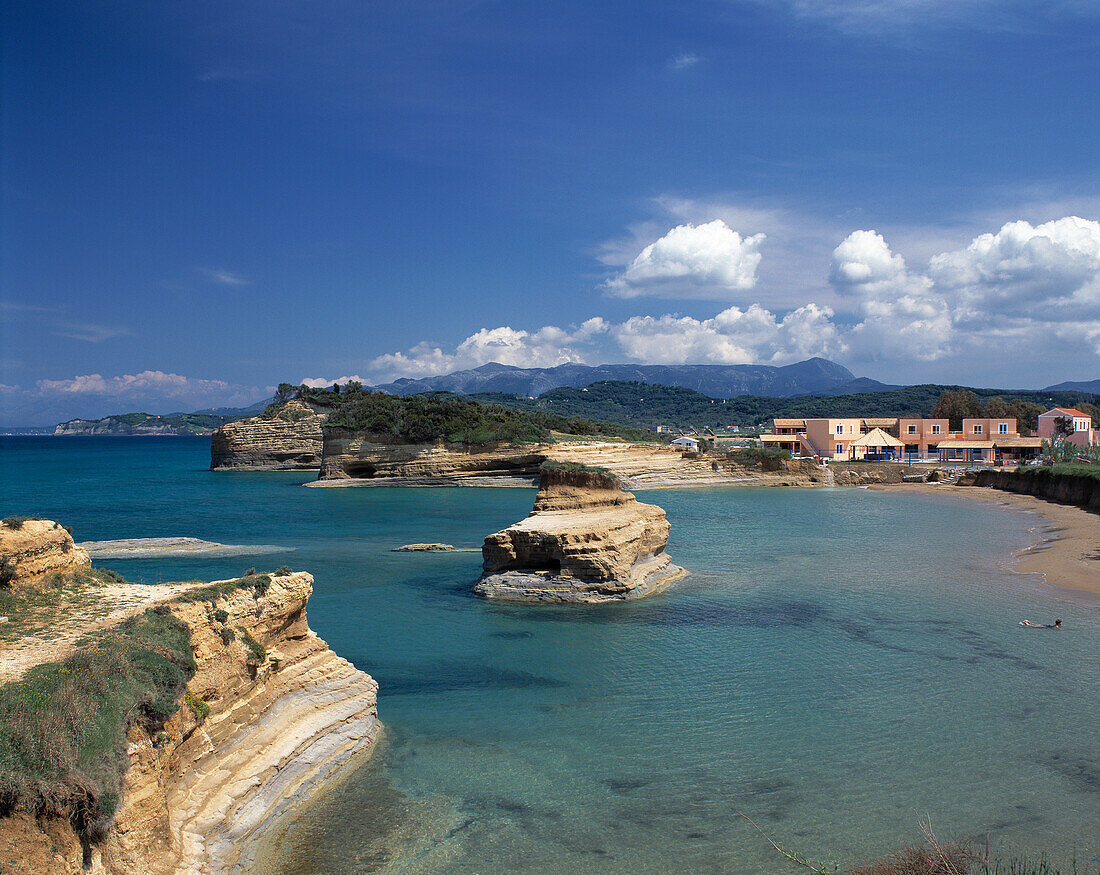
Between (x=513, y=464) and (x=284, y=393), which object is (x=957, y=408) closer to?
(x=513, y=464)

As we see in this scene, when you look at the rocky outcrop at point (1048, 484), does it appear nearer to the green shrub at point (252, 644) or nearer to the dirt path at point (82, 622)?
the green shrub at point (252, 644)

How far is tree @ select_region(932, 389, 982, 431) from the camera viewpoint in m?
80.9

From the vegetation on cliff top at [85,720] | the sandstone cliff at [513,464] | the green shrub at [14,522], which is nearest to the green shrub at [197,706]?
the vegetation on cliff top at [85,720]

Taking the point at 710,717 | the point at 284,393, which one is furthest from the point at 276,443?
the point at 710,717

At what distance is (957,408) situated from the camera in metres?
82.2

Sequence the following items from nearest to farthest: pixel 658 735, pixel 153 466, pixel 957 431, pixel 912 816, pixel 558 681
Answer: pixel 912 816, pixel 658 735, pixel 558 681, pixel 957 431, pixel 153 466

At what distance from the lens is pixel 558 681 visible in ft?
42.5

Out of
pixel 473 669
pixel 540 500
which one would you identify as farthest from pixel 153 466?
pixel 473 669

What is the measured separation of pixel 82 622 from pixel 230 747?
2426 millimetres

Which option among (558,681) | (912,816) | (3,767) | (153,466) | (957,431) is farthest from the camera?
(153,466)

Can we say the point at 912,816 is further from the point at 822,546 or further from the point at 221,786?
the point at 822,546

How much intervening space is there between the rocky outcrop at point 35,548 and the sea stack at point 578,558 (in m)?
11.1

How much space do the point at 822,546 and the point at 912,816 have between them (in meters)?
21.4

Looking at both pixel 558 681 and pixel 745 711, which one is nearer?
pixel 745 711
